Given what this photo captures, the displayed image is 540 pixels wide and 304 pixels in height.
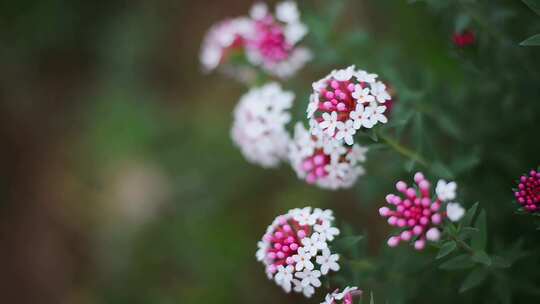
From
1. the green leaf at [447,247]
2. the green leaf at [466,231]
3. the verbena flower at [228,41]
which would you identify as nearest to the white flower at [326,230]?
the green leaf at [447,247]

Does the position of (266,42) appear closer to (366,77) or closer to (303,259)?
(366,77)

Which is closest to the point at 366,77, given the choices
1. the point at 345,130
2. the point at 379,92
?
the point at 379,92

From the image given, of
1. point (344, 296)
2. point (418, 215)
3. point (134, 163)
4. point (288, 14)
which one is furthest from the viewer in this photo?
point (134, 163)

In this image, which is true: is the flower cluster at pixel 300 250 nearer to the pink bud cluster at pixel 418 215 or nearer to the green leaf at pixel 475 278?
the pink bud cluster at pixel 418 215

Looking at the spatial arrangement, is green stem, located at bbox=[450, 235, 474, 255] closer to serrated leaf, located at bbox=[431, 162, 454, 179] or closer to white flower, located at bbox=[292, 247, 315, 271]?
serrated leaf, located at bbox=[431, 162, 454, 179]

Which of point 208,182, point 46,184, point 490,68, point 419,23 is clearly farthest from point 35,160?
point 490,68

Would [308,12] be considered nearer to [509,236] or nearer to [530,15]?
[530,15]

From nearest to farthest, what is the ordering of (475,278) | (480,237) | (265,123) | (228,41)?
(480,237) < (475,278) < (265,123) < (228,41)
